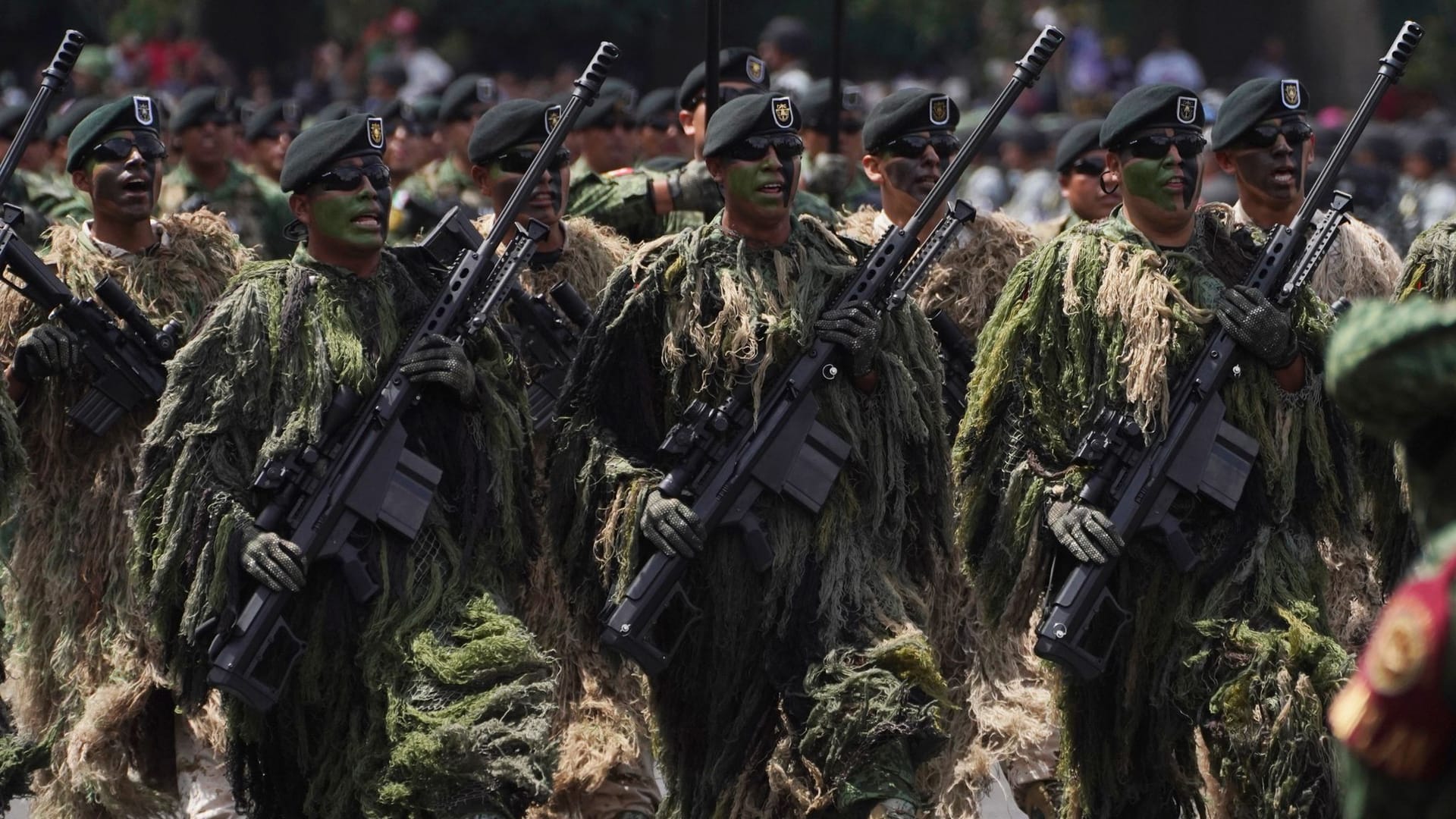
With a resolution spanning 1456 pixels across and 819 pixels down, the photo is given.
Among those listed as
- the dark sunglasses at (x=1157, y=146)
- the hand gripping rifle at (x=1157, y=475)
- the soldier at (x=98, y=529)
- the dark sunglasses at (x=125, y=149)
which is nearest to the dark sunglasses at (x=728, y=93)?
the soldier at (x=98, y=529)

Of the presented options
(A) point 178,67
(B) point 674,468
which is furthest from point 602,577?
(A) point 178,67

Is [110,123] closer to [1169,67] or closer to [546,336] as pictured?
[546,336]

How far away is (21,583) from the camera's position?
27.8 ft

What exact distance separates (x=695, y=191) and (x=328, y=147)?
2.57 metres

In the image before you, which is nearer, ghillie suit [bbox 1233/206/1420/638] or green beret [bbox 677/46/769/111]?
ghillie suit [bbox 1233/206/1420/638]

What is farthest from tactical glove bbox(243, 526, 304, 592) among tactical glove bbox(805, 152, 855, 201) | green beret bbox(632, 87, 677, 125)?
green beret bbox(632, 87, 677, 125)

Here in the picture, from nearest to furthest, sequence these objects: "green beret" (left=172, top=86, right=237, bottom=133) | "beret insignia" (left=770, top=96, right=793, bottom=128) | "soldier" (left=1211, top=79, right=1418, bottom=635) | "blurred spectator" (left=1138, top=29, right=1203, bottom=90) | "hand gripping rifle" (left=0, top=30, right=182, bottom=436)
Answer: "beret insignia" (left=770, top=96, right=793, bottom=128)
"soldier" (left=1211, top=79, right=1418, bottom=635)
"hand gripping rifle" (left=0, top=30, right=182, bottom=436)
"green beret" (left=172, top=86, right=237, bottom=133)
"blurred spectator" (left=1138, top=29, right=1203, bottom=90)

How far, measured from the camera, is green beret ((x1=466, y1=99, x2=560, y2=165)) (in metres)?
8.93

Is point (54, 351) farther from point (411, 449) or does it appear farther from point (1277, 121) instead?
point (1277, 121)

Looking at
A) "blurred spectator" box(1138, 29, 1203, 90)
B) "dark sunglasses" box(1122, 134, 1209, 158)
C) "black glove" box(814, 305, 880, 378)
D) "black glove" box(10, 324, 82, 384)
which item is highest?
"blurred spectator" box(1138, 29, 1203, 90)

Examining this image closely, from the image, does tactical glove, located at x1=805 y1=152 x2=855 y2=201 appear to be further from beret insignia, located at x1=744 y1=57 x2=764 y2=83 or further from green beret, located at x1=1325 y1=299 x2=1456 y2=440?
green beret, located at x1=1325 y1=299 x2=1456 y2=440

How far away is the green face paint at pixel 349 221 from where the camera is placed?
7203 mm

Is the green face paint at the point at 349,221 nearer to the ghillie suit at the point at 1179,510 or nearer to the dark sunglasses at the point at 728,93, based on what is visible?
the ghillie suit at the point at 1179,510

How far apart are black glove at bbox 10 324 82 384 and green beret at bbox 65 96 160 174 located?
2.67ft
